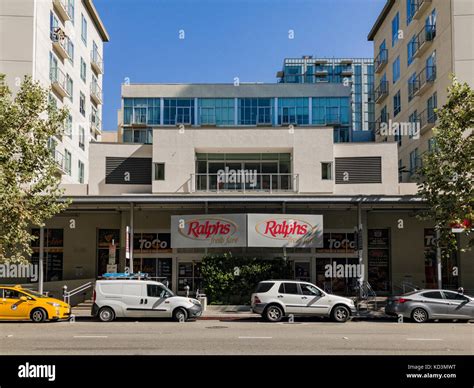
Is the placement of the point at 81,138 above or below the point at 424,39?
below

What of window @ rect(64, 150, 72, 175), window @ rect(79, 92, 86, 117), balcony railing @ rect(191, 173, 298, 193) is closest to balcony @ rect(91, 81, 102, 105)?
window @ rect(79, 92, 86, 117)

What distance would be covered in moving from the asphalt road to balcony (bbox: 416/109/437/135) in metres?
20.0

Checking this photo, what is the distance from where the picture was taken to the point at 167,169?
3219cm

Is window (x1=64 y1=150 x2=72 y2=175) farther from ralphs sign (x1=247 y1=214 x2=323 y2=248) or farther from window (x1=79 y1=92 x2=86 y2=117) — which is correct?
ralphs sign (x1=247 y1=214 x2=323 y2=248)

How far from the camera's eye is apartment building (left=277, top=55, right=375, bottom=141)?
140 metres

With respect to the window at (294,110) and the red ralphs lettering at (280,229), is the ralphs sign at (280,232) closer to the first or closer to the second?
the red ralphs lettering at (280,229)

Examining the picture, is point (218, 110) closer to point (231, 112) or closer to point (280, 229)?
point (231, 112)

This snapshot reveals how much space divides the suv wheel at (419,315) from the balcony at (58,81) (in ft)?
90.0

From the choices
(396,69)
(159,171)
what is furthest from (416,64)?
(159,171)

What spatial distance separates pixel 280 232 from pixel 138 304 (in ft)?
29.5

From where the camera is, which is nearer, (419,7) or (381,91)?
(419,7)

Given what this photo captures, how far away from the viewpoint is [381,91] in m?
51.4

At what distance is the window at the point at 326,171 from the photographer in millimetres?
32312
